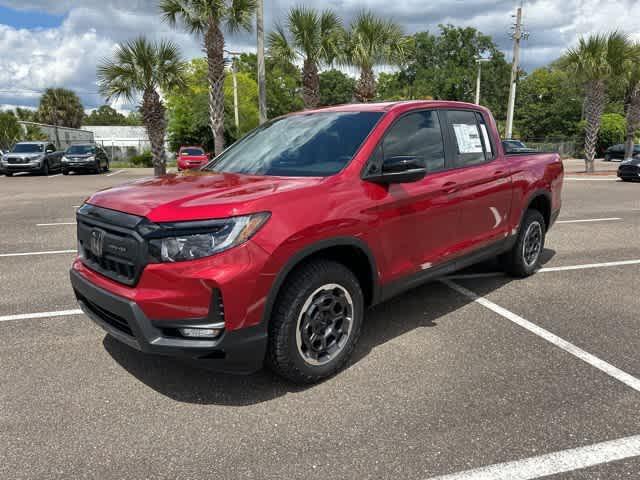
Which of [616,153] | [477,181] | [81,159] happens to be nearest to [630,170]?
[477,181]

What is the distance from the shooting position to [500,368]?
3.46m

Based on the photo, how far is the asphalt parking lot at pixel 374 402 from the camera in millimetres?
2486

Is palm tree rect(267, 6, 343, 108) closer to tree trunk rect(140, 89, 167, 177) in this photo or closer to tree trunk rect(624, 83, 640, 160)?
tree trunk rect(140, 89, 167, 177)

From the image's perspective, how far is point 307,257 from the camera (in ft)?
10.1

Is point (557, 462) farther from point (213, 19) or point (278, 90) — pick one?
point (278, 90)

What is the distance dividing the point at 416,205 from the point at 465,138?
46.8 inches

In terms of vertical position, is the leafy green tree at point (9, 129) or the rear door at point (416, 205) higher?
the leafy green tree at point (9, 129)

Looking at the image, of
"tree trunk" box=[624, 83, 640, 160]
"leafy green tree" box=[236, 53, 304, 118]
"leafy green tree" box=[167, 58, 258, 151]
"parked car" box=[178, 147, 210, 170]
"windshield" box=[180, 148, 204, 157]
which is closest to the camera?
"tree trunk" box=[624, 83, 640, 160]

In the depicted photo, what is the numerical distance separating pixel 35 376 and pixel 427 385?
262 centimetres

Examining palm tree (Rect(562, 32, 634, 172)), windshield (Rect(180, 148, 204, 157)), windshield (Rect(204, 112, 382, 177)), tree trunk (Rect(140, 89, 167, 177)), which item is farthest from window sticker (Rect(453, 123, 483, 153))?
windshield (Rect(180, 148, 204, 157))

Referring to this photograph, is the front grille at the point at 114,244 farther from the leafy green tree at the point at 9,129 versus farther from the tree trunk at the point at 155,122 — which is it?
the leafy green tree at the point at 9,129

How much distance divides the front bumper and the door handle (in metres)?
1.98

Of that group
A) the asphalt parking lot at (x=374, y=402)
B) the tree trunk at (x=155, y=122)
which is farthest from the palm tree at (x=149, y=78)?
the asphalt parking lot at (x=374, y=402)

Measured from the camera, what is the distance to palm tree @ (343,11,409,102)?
20188 millimetres
